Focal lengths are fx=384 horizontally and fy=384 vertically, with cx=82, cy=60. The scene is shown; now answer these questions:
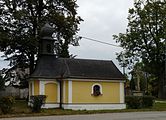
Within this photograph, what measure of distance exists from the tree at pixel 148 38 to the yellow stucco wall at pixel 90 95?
19325 mm

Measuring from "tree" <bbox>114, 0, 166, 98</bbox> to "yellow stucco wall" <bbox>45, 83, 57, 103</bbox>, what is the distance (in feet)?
75.9

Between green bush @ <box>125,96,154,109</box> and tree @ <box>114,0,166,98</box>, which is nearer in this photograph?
green bush @ <box>125,96,154,109</box>

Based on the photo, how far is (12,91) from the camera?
73.6 metres

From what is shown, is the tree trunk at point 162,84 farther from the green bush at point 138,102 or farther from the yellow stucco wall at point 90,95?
the yellow stucco wall at point 90,95

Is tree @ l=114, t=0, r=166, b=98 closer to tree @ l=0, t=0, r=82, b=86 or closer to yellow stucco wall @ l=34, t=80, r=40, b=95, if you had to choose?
tree @ l=0, t=0, r=82, b=86

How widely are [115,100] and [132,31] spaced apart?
72.6 feet

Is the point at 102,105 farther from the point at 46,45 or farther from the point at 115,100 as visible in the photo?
the point at 46,45

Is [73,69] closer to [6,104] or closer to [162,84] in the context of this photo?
[6,104]

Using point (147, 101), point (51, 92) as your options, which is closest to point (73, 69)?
point (51, 92)

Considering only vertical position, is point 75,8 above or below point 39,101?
above

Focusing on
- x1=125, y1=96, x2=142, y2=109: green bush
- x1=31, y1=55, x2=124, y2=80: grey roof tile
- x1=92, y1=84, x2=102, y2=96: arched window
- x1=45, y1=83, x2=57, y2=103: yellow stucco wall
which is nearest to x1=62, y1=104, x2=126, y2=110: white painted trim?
x1=125, y1=96, x2=142, y2=109: green bush

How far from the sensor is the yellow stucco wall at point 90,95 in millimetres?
39344

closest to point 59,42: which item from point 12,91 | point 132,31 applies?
point 132,31

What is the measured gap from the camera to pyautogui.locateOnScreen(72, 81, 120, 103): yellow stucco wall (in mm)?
39344
